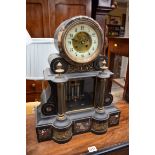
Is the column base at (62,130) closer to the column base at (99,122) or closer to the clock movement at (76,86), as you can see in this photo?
the clock movement at (76,86)

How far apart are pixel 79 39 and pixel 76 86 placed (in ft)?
0.76

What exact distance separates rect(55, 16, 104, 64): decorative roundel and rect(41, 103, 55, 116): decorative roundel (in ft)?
0.73

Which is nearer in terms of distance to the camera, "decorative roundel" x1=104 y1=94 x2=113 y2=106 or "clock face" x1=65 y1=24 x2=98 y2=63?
"clock face" x1=65 y1=24 x2=98 y2=63

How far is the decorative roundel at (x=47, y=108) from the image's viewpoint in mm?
751

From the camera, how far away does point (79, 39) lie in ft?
2.37

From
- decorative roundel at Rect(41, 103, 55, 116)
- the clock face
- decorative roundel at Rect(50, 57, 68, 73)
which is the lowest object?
decorative roundel at Rect(41, 103, 55, 116)

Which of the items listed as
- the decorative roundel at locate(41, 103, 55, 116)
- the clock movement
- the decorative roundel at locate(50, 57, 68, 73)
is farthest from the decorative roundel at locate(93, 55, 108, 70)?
the decorative roundel at locate(41, 103, 55, 116)

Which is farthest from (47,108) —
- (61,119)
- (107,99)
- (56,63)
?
(107,99)

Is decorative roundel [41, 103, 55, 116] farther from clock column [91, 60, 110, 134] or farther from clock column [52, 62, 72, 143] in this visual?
clock column [91, 60, 110, 134]

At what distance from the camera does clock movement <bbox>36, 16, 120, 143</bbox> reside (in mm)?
703

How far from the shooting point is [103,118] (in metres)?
0.79
